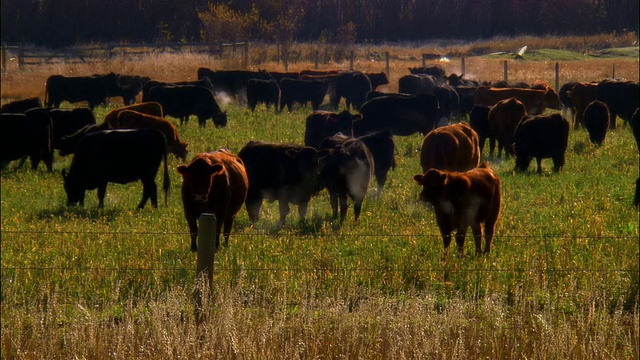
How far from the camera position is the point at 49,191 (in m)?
17.4

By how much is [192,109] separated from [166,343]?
21986 mm

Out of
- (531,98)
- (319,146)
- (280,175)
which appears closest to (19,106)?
(319,146)

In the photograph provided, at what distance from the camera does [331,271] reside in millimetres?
8992

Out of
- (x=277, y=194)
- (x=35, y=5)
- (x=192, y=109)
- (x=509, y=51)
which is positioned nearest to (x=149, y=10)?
(x=192, y=109)

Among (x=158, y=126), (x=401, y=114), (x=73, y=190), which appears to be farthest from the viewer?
(x=401, y=114)

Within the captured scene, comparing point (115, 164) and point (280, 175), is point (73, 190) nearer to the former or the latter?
point (115, 164)

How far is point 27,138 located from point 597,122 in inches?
540

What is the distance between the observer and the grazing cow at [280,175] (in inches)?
543

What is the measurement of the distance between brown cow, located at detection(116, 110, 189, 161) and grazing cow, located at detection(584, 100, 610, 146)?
10.3 meters

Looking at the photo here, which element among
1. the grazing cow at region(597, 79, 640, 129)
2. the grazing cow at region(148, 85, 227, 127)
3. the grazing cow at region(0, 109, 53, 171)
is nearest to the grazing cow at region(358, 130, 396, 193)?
the grazing cow at region(0, 109, 53, 171)

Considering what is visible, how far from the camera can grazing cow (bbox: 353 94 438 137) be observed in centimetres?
2402

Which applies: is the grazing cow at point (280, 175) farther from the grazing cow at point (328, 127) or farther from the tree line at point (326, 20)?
the tree line at point (326, 20)

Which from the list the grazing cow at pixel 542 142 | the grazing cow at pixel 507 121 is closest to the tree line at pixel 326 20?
the grazing cow at pixel 507 121

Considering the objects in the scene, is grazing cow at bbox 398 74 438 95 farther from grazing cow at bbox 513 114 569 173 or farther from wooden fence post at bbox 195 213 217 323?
wooden fence post at bbox 195 213 217 323
